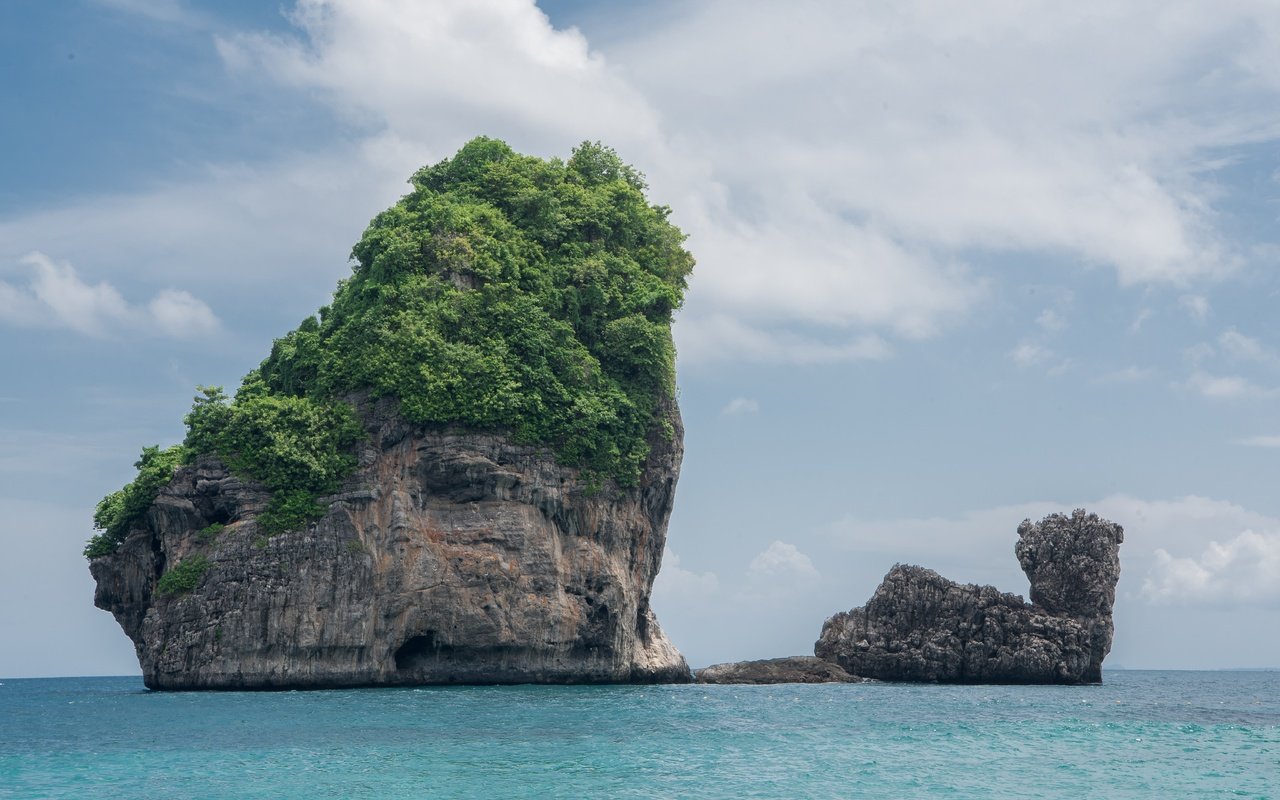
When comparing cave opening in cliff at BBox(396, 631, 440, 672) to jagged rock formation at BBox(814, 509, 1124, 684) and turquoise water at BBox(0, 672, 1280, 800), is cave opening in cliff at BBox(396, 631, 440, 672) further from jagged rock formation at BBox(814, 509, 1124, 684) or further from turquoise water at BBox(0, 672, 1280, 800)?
jagged rock formation at BBox(814, 509, 1124, 684)

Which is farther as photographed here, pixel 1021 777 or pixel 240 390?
pixel 240 390

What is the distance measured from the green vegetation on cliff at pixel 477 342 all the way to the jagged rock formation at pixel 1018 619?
17.1m

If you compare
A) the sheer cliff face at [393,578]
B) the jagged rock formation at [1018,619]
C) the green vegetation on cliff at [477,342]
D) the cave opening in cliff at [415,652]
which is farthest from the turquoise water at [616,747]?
the jagged rock formation at [1018,619]

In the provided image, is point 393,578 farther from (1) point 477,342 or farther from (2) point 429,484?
(1) point 477,342

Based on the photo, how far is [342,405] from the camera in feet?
169

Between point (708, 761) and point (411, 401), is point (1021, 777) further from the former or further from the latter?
point (411, 401)

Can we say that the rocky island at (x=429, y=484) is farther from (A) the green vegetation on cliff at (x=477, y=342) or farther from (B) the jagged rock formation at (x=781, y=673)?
(B) the jagged rock formation at (x=781, y=673)

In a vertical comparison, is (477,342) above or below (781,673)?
above

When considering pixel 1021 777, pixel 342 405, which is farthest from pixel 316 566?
pixel 1021 777

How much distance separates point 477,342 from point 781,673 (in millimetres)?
24112

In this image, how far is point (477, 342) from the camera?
172ft

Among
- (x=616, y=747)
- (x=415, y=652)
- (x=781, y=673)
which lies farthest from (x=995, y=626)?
(x=616, y=747)

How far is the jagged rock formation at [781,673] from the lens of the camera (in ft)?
209

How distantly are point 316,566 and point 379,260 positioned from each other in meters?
12.9
